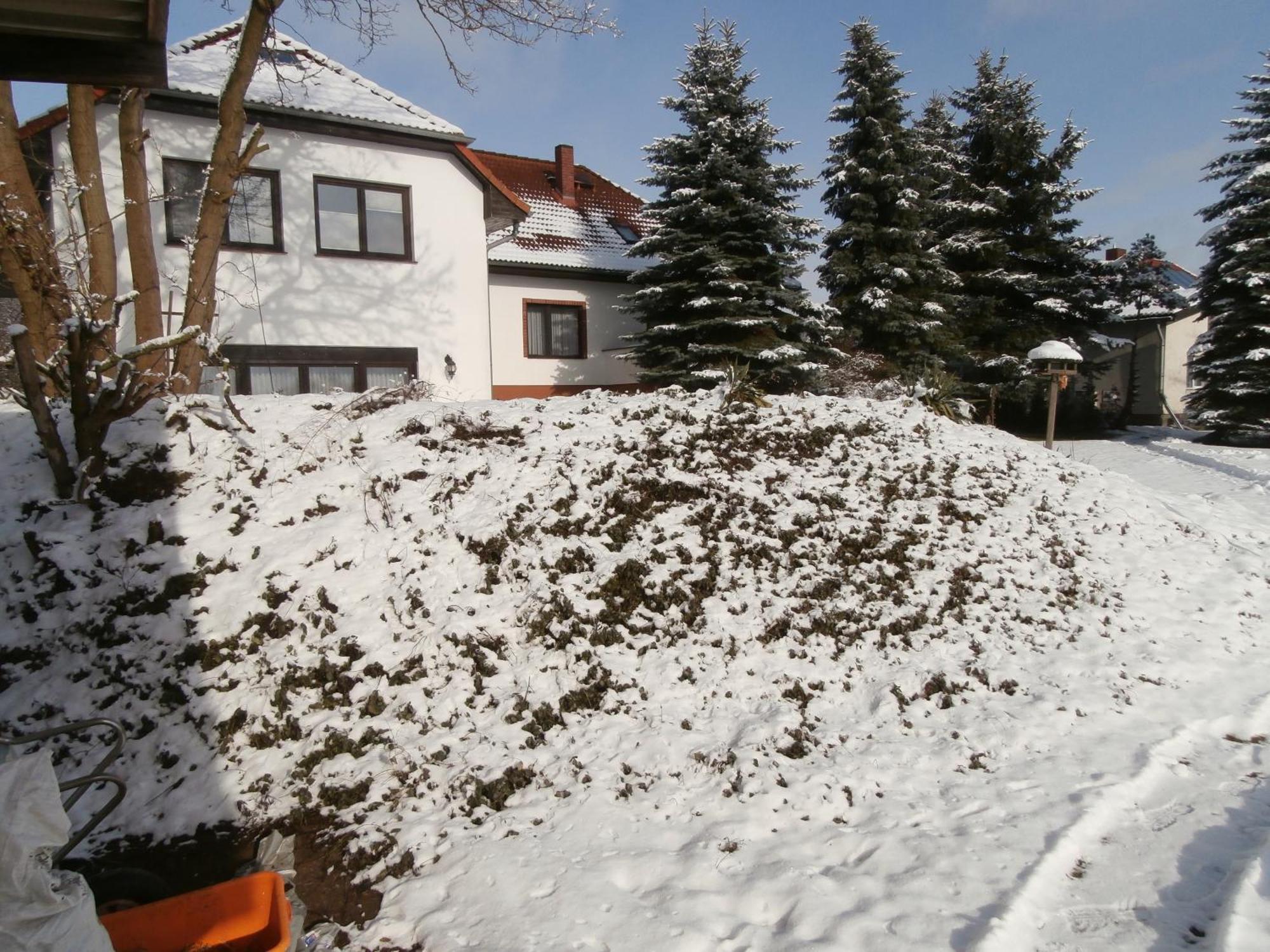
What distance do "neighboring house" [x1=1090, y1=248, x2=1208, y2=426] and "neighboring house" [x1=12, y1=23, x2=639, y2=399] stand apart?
73.1 ft

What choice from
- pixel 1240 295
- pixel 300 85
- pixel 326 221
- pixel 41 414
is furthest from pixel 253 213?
pixel 1240 295

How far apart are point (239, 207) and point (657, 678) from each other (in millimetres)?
11299

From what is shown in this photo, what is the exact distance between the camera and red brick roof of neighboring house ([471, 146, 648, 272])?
1786 cm

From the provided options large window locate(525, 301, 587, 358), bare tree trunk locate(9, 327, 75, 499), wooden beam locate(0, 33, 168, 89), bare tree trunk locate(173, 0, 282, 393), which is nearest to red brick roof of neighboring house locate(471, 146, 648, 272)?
large window locate(525, 301, 587, 358)

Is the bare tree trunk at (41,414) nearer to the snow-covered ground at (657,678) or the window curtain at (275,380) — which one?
the snow-covered ground at (657,678)

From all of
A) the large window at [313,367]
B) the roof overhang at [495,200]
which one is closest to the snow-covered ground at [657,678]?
the large window at [313,367]

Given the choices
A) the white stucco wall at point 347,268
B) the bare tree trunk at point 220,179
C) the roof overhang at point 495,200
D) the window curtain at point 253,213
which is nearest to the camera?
the bare tree trunk at point 220,179

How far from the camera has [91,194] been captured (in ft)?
25.3

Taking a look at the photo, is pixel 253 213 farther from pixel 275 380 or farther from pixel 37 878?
pixel 37 878

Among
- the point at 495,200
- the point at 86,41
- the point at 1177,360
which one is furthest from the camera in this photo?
the point at 1177,360

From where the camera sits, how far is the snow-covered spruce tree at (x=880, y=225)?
18.2m

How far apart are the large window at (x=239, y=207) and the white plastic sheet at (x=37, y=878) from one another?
11.8m

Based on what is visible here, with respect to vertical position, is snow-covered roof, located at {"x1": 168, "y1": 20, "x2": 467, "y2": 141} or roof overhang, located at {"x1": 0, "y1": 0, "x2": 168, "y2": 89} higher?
snow-covered roof, located at {"x1": 168, "y1": 20, "x2": 467, "y2": 141}

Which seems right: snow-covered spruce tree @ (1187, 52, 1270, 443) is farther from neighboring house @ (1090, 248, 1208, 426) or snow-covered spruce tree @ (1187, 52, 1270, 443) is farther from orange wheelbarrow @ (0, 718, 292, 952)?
orange wheelbarrow @ (0, 718, 292, 952)
